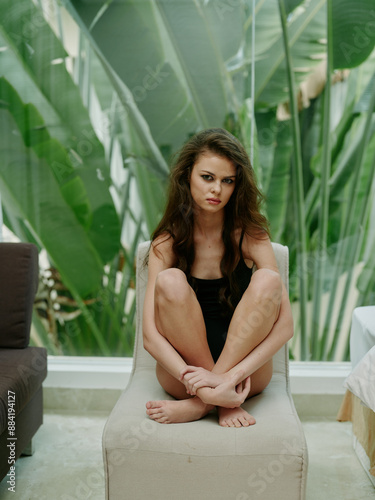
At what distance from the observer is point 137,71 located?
2693 millimetres

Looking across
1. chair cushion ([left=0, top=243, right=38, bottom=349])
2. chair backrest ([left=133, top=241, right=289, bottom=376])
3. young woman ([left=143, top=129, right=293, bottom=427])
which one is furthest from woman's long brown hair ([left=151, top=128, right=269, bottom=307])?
chair cushion ([left=0, top=243, right=38, bottom=349])

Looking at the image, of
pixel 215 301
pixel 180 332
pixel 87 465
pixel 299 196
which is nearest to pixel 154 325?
pixel 180 332

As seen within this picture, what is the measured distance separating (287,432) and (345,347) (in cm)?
145

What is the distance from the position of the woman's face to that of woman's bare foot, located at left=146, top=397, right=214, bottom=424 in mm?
604

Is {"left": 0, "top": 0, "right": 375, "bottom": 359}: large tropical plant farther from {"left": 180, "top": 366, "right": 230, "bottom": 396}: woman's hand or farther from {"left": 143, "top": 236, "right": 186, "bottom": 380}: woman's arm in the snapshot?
{"left": 180, "top": 366, "right": 230, "bottom": 396}: woman's hand

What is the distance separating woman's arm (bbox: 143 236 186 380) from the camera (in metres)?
1.65

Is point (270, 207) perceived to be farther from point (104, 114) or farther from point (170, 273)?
point (170, 273)

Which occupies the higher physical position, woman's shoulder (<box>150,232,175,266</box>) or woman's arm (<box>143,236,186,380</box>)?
woman's shoulder (<box>150,232,175,266</box>)

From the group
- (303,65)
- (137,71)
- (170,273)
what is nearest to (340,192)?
(303,65)

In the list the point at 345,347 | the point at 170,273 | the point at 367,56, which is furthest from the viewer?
the point at 345,347

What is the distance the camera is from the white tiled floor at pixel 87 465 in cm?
202

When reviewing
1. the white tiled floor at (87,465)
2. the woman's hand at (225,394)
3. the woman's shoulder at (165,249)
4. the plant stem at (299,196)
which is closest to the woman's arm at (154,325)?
the woman's shoulder at (165,249)

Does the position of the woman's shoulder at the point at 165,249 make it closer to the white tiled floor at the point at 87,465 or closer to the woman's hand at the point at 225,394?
the woman's hand at the point at 225,394

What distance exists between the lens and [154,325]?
1.76 metres
